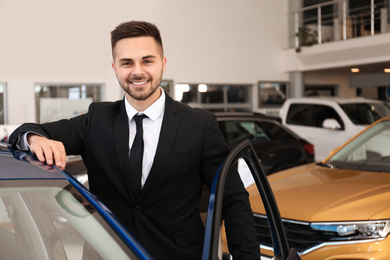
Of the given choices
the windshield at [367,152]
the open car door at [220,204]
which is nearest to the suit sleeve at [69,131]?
the open car door at [220,204]

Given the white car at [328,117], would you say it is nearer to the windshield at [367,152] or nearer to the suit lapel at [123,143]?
A: the windshield at [367,152]

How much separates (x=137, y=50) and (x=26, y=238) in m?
0.80

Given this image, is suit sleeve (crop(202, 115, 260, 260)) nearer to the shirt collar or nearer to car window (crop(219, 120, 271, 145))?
the shirt collar

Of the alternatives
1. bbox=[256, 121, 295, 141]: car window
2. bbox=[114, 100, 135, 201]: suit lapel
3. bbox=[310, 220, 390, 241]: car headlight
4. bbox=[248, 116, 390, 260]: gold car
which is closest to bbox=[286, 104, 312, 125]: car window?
bbox=[256, 121, 295, 141]: car window

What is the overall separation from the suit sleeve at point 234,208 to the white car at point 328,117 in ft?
25.6

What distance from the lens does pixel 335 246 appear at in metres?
3.25

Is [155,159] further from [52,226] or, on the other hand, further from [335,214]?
[335,214]

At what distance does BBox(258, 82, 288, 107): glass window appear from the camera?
1695 centimetres

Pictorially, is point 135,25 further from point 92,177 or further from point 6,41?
point 6,41

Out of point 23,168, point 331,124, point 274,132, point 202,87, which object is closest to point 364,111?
point 331,124

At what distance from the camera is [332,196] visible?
11.5 ft

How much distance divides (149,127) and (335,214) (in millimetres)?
1587

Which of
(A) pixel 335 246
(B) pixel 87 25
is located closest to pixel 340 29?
(B) pixel 87 25

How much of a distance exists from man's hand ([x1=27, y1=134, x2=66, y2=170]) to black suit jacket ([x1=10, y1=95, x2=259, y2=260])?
0.15 meters
